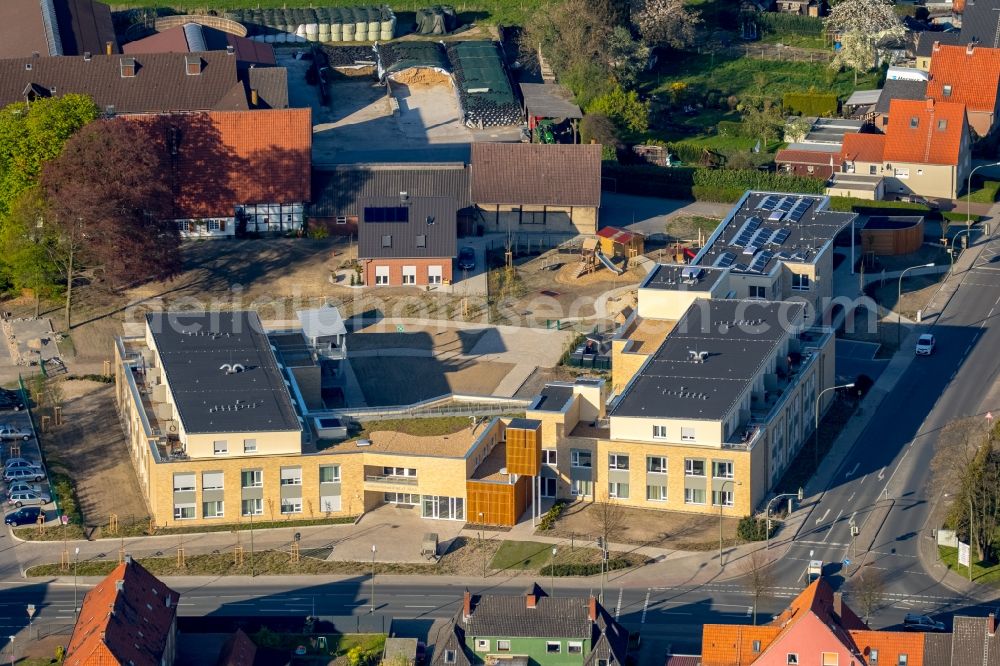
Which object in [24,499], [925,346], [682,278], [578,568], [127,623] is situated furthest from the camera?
[925,346]

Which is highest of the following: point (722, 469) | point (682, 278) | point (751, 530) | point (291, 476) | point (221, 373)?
point (682, 278)

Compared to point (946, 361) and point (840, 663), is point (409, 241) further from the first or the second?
point (840, 663)

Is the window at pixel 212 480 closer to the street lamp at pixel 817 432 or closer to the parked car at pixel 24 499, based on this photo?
the parked car at pixel 24 499

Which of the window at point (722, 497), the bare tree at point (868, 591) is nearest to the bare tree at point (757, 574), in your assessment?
the window at point (722, 497)

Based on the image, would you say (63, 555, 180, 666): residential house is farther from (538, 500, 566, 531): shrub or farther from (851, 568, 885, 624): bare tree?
(851, 568, 885, 624): bare tree

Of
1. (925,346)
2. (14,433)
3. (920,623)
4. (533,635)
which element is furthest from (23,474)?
(925,346)

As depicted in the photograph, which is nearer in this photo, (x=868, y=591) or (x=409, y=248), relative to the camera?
(x=868, y=591)

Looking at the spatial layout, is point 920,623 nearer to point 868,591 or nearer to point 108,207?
point 868,591

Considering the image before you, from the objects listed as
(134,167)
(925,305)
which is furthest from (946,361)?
(134,167)
